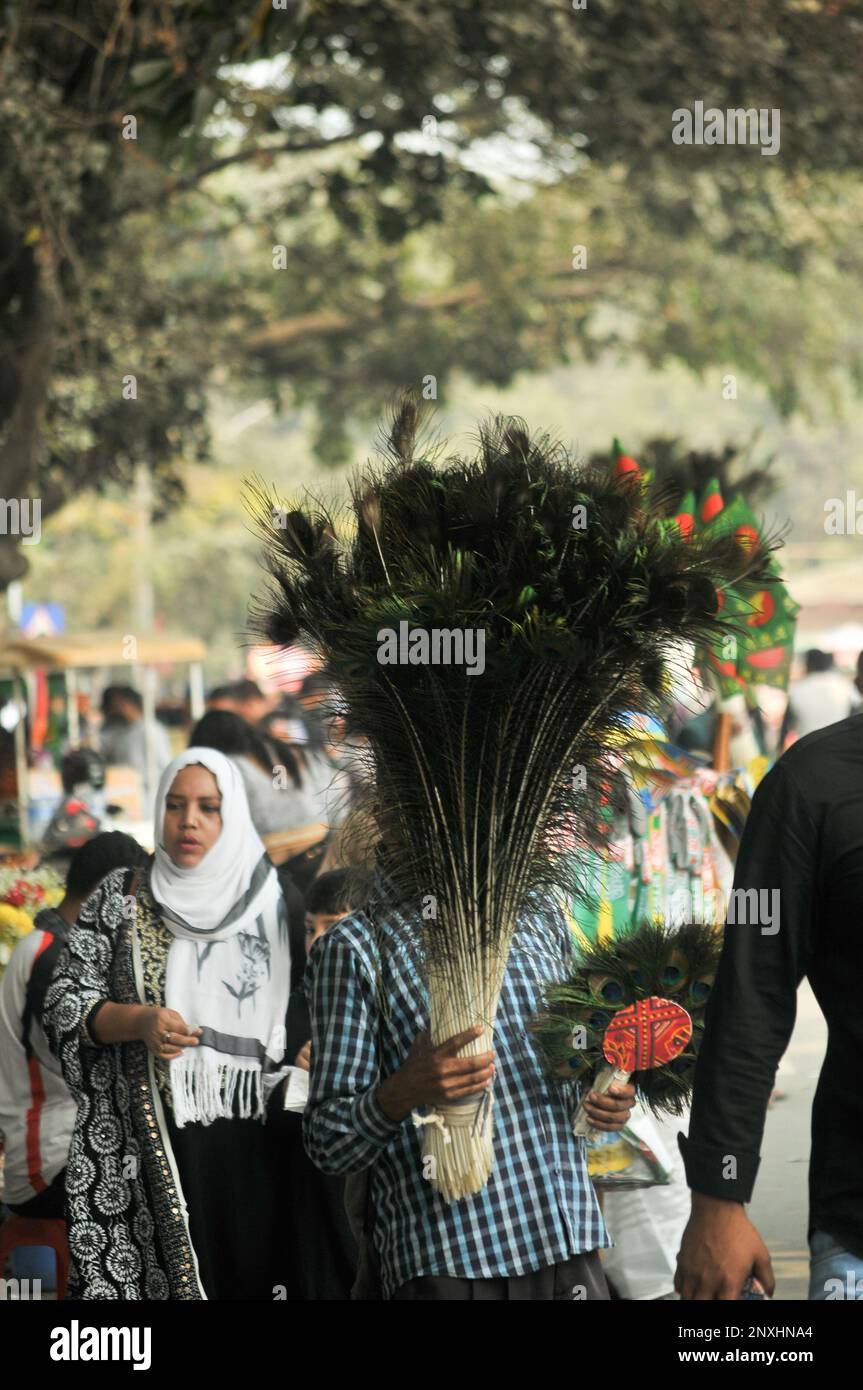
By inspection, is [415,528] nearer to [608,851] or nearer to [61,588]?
[608,851]

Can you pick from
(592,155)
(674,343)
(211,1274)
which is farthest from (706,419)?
(211,1274)

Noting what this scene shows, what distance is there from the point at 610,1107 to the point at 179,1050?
103cm

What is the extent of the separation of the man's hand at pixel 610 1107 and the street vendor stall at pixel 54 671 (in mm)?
6380

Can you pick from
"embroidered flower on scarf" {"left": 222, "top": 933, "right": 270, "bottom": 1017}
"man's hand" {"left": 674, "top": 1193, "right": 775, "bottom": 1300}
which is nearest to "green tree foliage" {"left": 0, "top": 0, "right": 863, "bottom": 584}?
"embroidered flower on scarf" {"left": 222, "top": 933, "right": 270, "bottom": 1017}

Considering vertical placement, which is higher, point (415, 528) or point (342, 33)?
point (342, 33)

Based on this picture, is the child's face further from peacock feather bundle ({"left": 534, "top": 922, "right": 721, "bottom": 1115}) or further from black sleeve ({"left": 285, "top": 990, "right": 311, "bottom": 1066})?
peacock feather bundle ({"left": 534, "top": 922, "right": 721, "bottom": 1115})

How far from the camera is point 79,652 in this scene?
1309 cm

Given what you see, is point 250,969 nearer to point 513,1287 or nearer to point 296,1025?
point 296,1025

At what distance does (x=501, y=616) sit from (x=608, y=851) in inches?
22.7

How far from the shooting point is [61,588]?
142 ft

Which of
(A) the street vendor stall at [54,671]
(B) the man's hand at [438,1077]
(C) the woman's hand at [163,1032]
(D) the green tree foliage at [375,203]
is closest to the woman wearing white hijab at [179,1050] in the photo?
(C) the woman's hand at [163,1032]

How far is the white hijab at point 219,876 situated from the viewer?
3635 mm

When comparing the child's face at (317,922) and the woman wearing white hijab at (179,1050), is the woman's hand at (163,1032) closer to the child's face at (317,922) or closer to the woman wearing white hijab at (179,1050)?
the woman wearing white hijab at (179,1050)

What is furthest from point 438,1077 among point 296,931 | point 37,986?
point 37,986
